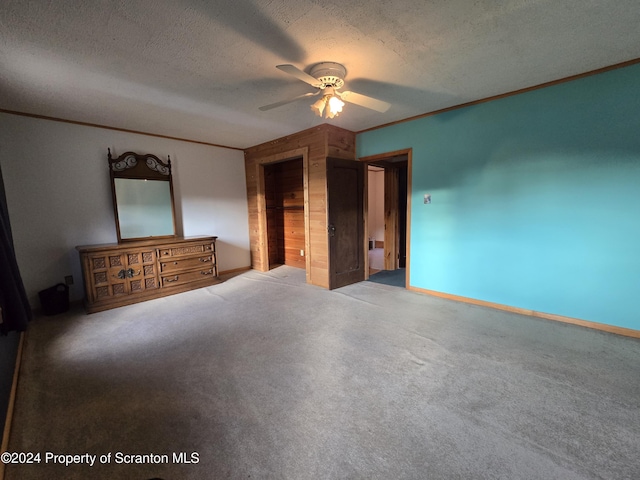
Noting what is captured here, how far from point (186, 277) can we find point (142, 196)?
1.42 metres

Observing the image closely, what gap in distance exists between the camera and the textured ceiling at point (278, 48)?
5.40 feet

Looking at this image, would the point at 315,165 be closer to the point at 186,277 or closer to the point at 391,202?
the point at 391,202

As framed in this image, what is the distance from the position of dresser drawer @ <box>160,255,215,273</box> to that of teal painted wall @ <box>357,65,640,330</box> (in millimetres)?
3405

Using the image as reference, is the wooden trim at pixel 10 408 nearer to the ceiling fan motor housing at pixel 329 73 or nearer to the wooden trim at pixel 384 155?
the ceiling fan motor housing at pixel 329 73

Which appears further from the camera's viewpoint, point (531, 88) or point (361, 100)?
point (531, 88)

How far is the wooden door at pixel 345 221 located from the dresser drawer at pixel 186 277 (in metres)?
2.06

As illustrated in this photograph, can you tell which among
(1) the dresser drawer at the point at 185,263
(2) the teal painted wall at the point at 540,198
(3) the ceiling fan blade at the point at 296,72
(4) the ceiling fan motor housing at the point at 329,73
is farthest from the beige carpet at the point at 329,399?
(4) the ceiling fan motor housing at the point at 329,73

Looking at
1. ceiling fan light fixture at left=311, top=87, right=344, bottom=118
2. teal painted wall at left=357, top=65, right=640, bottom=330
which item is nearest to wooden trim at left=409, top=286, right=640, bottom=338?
teal painted wall at left=357, top=65, right=640, bottom=330

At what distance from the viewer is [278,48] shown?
78.9 inches

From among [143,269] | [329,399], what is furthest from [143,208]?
[329,399]

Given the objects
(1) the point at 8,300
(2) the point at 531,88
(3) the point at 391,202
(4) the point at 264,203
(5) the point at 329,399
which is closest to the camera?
(1) the point at 8,300

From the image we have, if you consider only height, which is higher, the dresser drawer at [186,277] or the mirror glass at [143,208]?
the mirror glass at [143,208]

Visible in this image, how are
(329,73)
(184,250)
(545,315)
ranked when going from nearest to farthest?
(329,73)
(545,315)
(184,250)

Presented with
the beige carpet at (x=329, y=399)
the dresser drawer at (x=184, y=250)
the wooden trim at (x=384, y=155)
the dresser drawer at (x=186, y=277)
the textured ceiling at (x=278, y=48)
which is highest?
the textured ceiling at (x=278, y=48)
